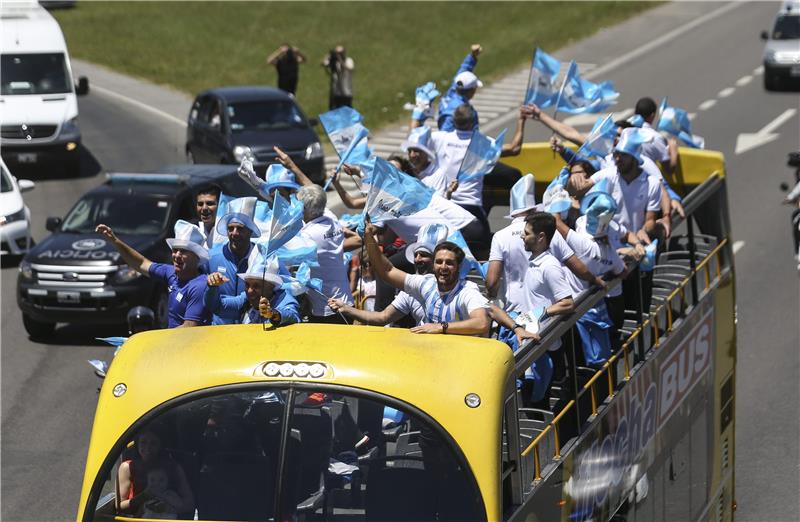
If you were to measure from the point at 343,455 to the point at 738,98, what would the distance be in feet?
89.5

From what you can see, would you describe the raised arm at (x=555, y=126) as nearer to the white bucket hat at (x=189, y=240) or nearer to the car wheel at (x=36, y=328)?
the white bucket hat at (x=189, y=240)

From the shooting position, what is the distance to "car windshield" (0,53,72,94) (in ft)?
89.5

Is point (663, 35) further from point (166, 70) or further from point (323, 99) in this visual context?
point (166, 70)

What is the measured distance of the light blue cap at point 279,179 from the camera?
9805mm

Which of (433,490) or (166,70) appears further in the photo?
(166,70)

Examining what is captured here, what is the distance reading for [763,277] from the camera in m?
20.1

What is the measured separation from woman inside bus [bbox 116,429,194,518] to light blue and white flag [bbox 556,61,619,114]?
649cm

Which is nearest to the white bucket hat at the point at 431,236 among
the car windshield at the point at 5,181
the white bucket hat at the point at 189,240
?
the white bucket hat at the point at 189,240

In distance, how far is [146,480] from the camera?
21.1 ft

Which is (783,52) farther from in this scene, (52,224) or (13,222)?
(52,224)

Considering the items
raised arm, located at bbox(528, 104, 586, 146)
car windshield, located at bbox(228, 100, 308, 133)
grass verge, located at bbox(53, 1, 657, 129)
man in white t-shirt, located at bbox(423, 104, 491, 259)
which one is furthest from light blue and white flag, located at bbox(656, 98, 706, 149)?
grass verge, located at bbox(53, 1, 657, 129)

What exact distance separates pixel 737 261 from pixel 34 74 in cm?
1418

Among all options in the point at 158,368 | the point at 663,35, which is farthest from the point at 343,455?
the point at 663,35

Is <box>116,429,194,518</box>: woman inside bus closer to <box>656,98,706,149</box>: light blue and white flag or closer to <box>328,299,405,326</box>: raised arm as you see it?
<box>328,299,405,326</box>: raised arm
